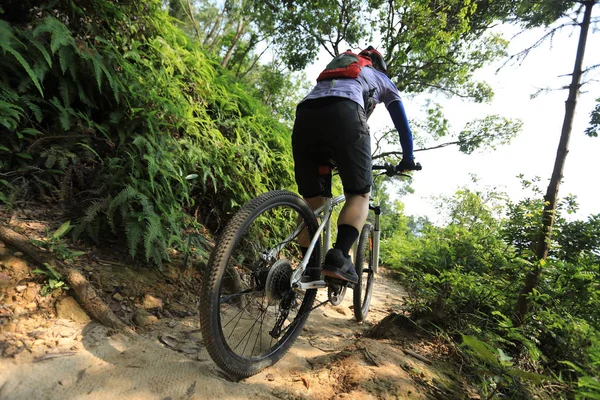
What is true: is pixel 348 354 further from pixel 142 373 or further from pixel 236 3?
pixel 236 3

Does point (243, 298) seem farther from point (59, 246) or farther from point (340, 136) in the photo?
point (340, 136)

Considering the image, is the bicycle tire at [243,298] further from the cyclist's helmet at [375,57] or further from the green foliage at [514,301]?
the cyclist's helmet at [375,57]

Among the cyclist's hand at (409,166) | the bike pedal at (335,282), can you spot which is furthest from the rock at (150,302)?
the cyclist's hand at (409,166)

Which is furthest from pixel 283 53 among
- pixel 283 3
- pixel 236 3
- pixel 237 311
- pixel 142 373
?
→ pixel 142 373

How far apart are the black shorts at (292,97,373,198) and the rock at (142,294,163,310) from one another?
142 centimetres

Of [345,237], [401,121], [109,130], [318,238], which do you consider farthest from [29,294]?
[401,121]

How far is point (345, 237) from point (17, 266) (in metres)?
1.87

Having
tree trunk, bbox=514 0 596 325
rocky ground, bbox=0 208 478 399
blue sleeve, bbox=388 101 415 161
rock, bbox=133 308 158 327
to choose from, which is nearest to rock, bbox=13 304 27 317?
rocky ground, bbox=0 208 478 399

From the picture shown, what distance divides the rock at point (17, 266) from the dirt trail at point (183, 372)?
35 cm

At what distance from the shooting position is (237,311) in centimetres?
226

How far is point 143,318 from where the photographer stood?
1859 mm

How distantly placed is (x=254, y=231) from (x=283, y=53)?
849cm

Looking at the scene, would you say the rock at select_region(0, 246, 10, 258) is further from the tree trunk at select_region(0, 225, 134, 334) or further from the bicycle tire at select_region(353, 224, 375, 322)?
the bicycle tire at select_region(353, 224, 375, 322)

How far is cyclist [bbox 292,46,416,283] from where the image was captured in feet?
5.96
